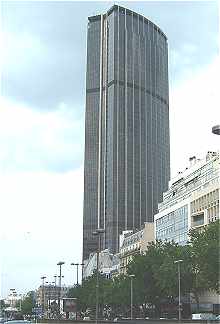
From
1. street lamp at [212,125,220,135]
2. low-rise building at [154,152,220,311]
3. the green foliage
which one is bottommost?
the green foliage

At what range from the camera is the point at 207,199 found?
10600 cm

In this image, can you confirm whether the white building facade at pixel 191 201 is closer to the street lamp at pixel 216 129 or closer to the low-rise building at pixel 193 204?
the low-rise building at pixel 193 204

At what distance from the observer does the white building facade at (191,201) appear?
346ft

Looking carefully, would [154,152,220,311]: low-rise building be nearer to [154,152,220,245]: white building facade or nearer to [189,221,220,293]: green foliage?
[154,152,220,245]: white building facade

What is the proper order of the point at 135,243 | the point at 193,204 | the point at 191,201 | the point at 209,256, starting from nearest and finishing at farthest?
the point at 209,256 < the point at 193,204 < the point at 191,201 < the point at 135,243

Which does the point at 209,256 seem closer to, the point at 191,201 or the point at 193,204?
the point at 193,204

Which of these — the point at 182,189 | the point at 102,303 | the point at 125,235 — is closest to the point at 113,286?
the point at 102,303

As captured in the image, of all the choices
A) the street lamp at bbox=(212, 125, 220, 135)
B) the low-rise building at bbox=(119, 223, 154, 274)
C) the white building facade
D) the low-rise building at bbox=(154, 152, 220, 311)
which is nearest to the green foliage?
the low-rise building at bbox=(154, 152, 220, 311)

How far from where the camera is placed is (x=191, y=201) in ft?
375

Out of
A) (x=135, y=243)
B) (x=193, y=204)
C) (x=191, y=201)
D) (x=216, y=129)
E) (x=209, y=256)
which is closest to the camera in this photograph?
(x=216, y=129)

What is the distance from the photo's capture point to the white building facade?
10556cm

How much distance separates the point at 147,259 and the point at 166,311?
39.7 ft

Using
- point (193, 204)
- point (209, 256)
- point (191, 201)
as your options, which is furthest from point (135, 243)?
point (209, 256)

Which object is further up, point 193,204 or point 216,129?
point 193,204
